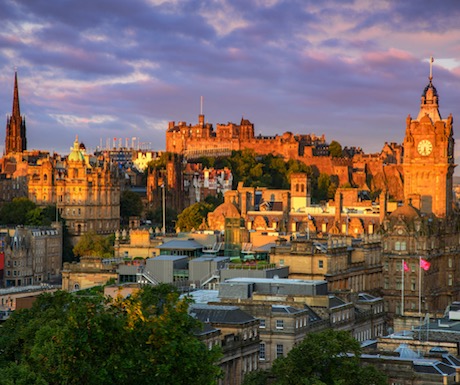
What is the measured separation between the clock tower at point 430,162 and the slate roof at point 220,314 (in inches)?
2938

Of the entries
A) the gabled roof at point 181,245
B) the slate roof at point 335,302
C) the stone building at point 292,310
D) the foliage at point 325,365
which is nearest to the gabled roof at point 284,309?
the stone building at point 292,310

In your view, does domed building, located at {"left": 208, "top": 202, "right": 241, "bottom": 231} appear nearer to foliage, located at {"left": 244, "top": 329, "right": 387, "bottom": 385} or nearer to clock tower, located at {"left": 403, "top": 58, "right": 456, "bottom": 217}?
clock tower, located at {"left": 403, "top": 58, "right": 456, "bottom": 217}

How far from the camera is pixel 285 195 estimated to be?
184 meters

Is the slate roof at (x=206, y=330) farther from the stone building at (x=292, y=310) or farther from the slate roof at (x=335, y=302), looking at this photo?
the slate roof at (x=335, y=302)

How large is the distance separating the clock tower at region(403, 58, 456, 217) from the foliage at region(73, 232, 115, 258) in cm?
3523

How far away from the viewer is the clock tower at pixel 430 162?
165 meters

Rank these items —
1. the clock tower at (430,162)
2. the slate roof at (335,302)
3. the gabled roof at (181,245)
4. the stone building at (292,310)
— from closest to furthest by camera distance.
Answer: the stone building at (292,310) < the slate roof at (335,302) < the gabled roof at (181,245) < the clock tower at (430,162)

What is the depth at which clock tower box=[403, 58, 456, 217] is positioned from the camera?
165 metres

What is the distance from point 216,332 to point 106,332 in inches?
744

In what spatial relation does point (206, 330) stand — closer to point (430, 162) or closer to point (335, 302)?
point (335, 302)

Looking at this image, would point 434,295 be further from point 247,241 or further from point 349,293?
point 349,293

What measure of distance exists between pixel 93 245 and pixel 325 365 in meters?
112

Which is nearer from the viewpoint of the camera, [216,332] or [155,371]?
[155,371]

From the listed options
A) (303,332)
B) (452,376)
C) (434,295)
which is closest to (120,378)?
(452,376)
